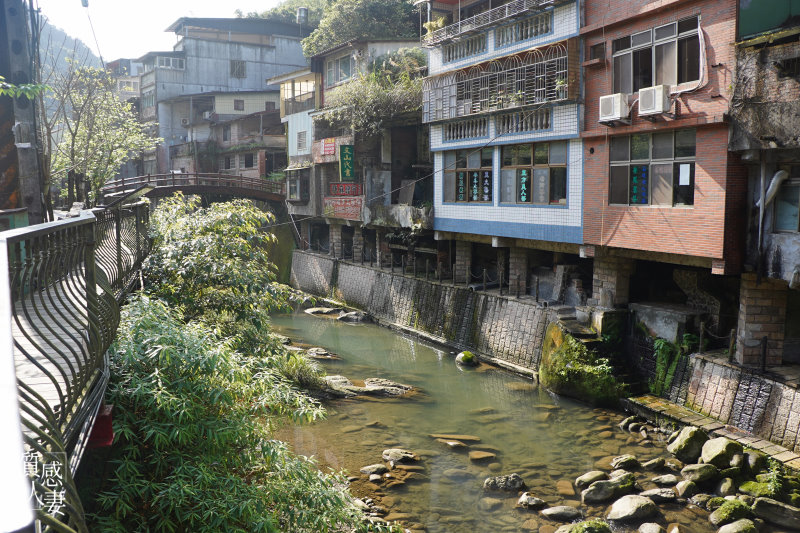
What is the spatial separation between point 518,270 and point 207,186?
20869 millimetres

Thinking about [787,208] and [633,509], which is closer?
[633,509]

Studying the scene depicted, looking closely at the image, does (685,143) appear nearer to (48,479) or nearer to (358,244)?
(48,479)

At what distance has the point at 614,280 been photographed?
1738 cm

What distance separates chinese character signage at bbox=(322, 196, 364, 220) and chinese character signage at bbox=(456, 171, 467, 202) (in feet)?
26.0

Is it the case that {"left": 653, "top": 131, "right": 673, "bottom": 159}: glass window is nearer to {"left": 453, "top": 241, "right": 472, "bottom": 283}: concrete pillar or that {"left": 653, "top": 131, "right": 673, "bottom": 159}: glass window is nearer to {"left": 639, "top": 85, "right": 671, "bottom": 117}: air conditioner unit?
{"left": 639, "top": 85, "right": 671, "bottom": 117}: air conditioner unit

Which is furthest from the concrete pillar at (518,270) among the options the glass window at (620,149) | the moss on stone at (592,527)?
the moss on stone at (592,527)

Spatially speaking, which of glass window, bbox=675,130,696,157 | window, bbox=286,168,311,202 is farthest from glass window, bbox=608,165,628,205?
window, bbox=286,168,311,202

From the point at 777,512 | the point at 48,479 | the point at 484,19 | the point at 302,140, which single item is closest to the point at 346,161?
the point at 302,140

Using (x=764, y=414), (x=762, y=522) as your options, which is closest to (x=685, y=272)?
(x=764, y=414)

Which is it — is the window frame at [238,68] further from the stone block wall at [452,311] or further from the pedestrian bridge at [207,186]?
the stone block wall at [452,311]

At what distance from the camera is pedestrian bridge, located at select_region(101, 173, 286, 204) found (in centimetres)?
3416

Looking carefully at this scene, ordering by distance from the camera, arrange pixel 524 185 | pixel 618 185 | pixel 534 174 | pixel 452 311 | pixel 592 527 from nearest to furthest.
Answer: pixel 592 527 < pixel 618 185 < pixel 534 174 < pixel 524 185 < pixel 452 311

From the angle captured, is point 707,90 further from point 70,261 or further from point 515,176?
point 70,261

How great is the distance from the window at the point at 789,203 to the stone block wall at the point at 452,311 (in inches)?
272
